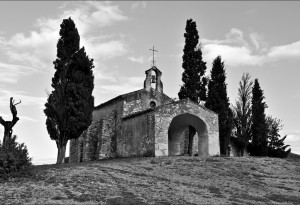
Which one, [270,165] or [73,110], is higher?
[73,110]

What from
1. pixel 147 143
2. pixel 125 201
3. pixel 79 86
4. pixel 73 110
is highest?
pixel 79 86

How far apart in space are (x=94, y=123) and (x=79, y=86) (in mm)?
10523

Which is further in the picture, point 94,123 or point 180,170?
point 94,123

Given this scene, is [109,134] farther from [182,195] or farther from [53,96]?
[182,195]

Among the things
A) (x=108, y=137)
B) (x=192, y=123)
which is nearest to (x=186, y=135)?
(x=192, y=123)

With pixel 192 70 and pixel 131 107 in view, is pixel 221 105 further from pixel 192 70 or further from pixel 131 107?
pixel 131 107

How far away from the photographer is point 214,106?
34.0 metres

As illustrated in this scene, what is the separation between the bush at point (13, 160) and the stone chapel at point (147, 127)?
11152 millimetres

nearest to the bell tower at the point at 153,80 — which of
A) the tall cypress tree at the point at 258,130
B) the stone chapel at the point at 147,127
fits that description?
the stone chapel at the point at 147,127

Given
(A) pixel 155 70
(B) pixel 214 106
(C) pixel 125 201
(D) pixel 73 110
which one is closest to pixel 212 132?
(B) pixel 214 106

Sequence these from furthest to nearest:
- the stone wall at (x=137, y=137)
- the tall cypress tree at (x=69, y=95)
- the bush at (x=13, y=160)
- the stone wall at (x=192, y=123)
A: 1. the stone wall at (x=137, y=137)
2. the stone wall at (x=192, y=123)
3. the tall cypress tree at (x=69, y=95)
4. the bush at (x=13, y=160)

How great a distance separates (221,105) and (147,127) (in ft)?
28.4

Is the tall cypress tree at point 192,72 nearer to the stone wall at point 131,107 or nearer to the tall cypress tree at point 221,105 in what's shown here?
the tall cypress tree at point 221,105

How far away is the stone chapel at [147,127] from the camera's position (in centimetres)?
2791
